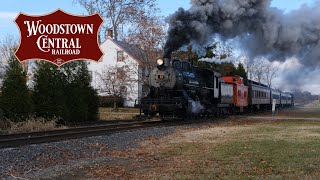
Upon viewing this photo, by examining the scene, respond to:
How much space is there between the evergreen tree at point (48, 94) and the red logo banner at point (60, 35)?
249 inches

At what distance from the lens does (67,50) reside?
55.9 ft

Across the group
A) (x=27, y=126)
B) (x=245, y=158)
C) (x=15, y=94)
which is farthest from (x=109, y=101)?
(x=245, y=158)

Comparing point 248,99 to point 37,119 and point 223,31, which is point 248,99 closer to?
point 223,31

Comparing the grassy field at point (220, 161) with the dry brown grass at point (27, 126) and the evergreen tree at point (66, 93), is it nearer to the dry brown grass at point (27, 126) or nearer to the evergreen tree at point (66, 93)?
the dry brown grass at point (27, 126)

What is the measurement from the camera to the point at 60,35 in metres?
16.5

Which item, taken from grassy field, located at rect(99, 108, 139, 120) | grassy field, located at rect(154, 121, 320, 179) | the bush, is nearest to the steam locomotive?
grassy field, located at rect(99, 108, 139, 120)

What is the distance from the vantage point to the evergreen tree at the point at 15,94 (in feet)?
69.4

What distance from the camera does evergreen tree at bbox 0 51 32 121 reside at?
833 inches

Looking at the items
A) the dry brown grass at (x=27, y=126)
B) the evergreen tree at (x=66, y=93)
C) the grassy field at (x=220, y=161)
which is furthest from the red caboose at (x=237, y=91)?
the grassy field at (x=220, y=161)

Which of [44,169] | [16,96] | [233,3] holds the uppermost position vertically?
[233,3]

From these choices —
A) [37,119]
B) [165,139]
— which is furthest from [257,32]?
[37,119]

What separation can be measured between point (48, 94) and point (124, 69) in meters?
23.0

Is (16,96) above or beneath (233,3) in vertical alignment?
beneath

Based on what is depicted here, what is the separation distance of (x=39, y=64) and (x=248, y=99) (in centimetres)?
2430
